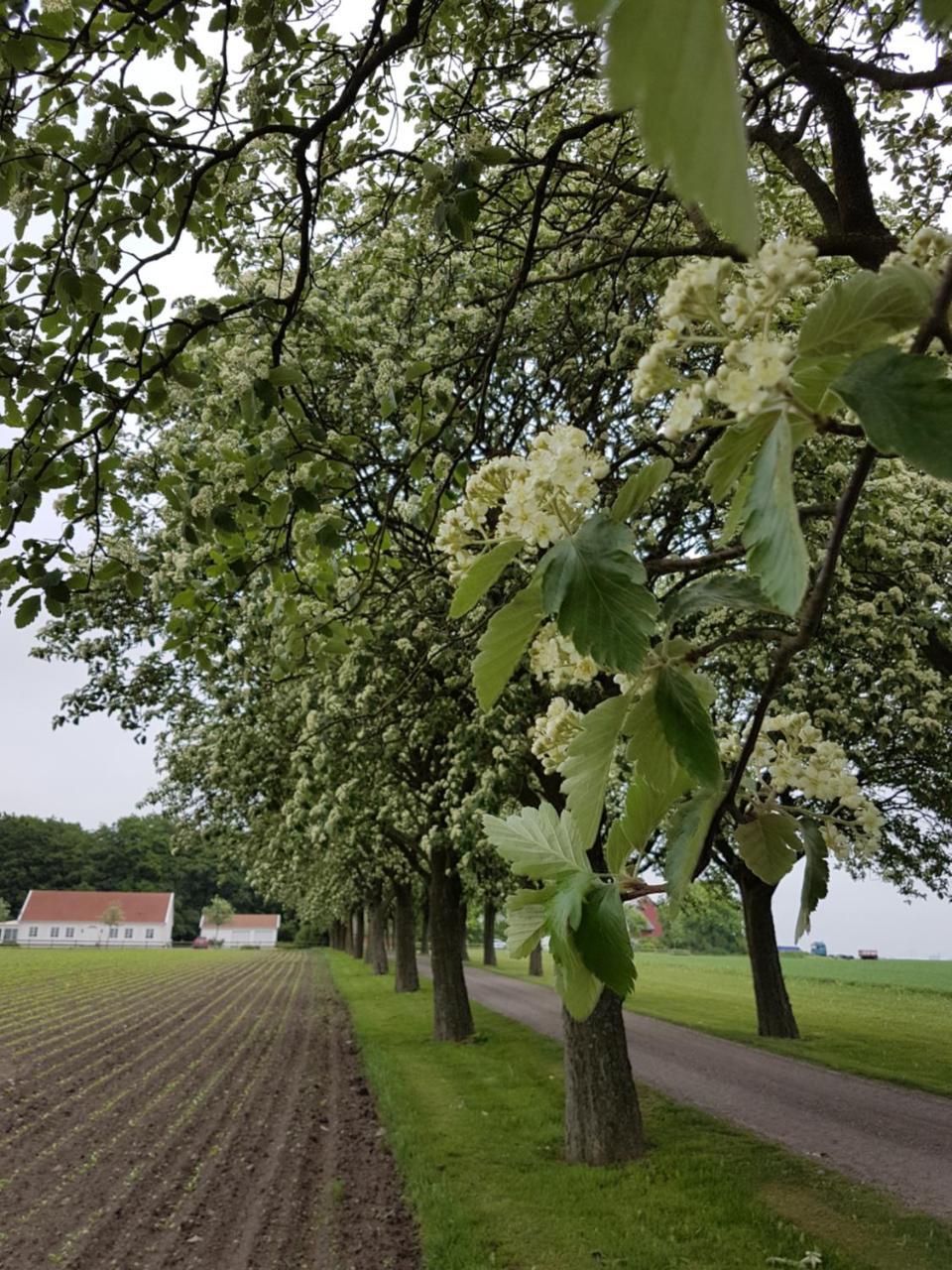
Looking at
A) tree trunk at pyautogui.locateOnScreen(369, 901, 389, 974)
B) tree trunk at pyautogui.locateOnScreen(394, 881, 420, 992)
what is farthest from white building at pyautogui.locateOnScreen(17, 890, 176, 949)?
tree trunk at pyautogui.locateOnScreen(394, 881, 420, 992)

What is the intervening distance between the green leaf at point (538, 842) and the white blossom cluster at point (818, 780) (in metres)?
0.44

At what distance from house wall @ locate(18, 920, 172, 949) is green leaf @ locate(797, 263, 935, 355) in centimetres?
11762

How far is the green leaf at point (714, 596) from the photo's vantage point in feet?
4.29

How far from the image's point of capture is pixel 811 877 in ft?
5.04

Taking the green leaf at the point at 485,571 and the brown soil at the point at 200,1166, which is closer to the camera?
the green leaf at the point at 485,571

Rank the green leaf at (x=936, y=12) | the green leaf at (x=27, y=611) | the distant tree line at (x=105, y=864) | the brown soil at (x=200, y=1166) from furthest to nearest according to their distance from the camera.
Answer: the distant tree line at (x=105, y=864)
the brown soil at (x=200, y=1166)
the green leaf at (x=27, y=611)
the green leaf at (x=936, y=12)

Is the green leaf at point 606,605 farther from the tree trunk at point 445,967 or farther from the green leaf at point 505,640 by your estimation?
the tree trunk at point 445,967

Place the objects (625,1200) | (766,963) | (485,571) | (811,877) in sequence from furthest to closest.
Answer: (766,963)
(625,1200)
(811,877)
(485,571)

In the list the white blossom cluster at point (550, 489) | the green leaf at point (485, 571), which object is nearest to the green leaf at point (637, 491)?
the white blossom cluster at point (550, 489)

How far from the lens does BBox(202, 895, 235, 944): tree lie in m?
120

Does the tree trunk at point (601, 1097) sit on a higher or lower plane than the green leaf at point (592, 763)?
lower

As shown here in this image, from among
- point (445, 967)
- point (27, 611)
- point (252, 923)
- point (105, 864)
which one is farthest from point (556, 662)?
point (252, 923)

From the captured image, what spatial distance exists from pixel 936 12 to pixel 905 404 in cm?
39

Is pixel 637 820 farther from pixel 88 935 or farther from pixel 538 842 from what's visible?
pixel 88 935
